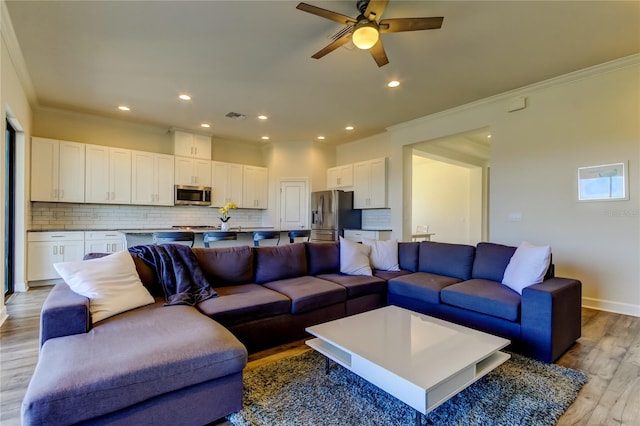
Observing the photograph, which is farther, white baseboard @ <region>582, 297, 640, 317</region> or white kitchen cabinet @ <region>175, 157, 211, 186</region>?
white kitchen cabinet @ <region>175, 157, 211, 186</region>

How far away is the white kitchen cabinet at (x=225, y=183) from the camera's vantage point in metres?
6.57

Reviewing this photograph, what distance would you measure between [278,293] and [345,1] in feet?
8.43

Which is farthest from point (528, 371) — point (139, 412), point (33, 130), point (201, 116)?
point (33, 130)

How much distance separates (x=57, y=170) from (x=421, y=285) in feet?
19.0

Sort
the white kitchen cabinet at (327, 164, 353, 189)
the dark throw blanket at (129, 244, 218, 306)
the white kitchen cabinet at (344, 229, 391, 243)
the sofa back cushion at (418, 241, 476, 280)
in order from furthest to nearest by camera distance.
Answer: the white kitchen cabinet at (327, 164, 353, 189) < the white kitchen cabinet at (344, 229, 391, 243) < the sofa back cushion at (418, 241, 476, 280) < the dark throw blanket at (129, 244, 218, 306)

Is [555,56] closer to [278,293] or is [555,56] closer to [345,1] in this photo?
[345,1]

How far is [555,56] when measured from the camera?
11.0ft

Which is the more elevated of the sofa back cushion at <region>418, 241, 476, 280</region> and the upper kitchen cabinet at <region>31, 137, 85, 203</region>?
the upper kitchen cabinet at <region>31, 137, 85, 203</region>

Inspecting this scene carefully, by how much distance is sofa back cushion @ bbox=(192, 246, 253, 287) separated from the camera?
2.91 m

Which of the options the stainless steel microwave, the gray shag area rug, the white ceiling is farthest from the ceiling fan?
the stainless steel microwave

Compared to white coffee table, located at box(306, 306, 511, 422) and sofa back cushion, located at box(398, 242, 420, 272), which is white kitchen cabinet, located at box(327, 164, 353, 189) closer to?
sofa back cushion, located at box(398, 242, 420, 272)

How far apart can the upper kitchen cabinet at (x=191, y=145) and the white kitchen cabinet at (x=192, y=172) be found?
4.4 inches

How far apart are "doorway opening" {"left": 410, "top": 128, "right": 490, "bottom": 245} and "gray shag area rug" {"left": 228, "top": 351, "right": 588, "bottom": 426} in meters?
5.38

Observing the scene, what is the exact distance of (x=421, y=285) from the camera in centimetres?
311
